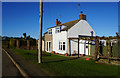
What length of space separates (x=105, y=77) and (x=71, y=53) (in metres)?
14.0

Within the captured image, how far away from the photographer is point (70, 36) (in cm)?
2100

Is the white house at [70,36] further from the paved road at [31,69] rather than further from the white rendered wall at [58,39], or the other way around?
the paved road at [31,69]

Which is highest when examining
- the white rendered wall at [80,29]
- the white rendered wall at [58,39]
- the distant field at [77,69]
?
the white rendered wall at [80,29]

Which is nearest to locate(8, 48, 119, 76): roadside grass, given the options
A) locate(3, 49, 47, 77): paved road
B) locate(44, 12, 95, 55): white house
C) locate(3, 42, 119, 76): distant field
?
locate(3, 42, 119, 76): distant field

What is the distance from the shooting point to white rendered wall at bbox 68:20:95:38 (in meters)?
21.2

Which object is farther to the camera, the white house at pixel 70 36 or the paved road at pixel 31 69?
the white house at pixel 70 36

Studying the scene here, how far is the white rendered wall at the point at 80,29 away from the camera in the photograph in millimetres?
21169

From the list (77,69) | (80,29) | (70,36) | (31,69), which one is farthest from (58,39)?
(31,69)

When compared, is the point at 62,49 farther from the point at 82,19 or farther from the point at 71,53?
the point at 82,19

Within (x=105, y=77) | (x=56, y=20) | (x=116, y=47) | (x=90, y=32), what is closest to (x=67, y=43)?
(x=90, y=32)

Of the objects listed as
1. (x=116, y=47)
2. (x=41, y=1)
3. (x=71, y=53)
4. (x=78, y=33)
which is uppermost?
(x=41, y=1)

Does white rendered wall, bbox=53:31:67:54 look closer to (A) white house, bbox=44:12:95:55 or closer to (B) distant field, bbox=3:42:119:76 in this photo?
(A) white house, bbox=44:12:95:55

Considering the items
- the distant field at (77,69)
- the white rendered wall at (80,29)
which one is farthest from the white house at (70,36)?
the distant field at (77,69)

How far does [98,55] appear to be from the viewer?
15.1 metres
